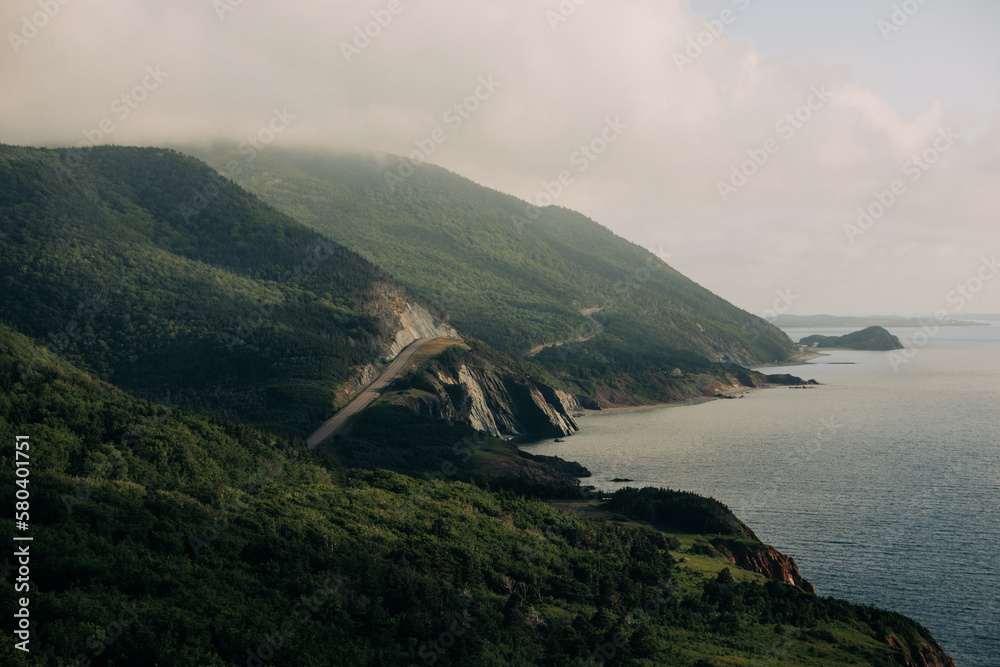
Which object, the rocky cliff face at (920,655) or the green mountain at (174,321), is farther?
the green mountain at (174,321)

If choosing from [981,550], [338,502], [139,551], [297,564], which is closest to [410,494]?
[338,502]

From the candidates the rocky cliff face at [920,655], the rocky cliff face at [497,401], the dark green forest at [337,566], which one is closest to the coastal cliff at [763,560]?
the dark green forest at [337,566]

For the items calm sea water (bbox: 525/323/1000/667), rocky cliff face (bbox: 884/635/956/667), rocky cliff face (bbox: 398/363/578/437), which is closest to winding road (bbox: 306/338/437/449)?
rocky cliff face (bbox: 398/363/578/437)

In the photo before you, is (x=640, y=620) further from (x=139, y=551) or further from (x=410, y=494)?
(x=139, y=551)

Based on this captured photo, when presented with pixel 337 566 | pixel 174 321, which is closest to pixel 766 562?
pixel 337 566

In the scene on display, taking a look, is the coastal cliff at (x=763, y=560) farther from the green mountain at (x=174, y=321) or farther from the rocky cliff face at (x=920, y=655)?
the green mountain at (x=174, y=321)

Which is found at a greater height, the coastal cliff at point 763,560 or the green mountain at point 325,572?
the green mountain at point 325,572

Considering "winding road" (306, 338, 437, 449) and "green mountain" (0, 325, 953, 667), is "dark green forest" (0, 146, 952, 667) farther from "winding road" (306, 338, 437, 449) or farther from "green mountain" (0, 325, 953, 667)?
"winding road" (306, 338, 437, 449)
